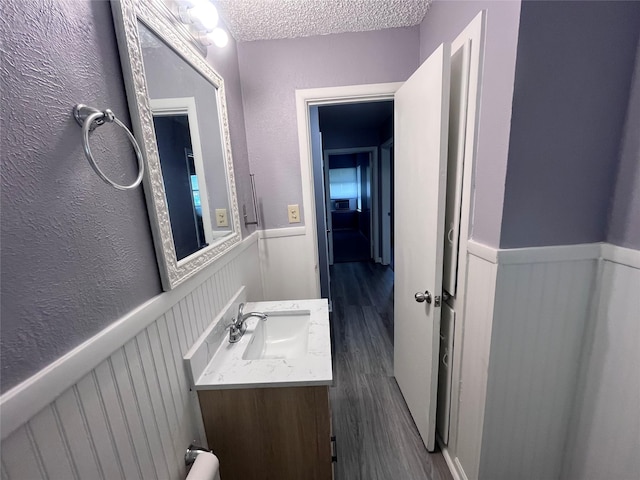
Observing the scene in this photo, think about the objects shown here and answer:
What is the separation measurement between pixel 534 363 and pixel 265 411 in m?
1.02

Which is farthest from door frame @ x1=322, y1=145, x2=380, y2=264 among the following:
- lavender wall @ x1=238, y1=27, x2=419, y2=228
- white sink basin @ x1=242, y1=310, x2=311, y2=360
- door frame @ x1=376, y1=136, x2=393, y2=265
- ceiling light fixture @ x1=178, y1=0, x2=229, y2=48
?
ceiling light fixture @ x1=178, y1=0, x2=229, y2=48

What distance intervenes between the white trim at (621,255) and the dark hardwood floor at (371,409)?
1227mm

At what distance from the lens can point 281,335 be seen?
134cm

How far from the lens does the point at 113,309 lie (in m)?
0.57

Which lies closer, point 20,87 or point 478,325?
point 20,87

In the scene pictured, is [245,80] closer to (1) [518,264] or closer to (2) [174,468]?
(1) [518,264]

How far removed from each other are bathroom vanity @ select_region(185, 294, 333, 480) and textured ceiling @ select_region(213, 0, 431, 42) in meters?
1.52

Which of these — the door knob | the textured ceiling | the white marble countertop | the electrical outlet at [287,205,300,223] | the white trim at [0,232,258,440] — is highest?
the textured ceiling

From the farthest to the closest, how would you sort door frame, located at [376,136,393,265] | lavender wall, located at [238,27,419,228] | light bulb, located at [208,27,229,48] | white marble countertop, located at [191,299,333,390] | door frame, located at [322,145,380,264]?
door frame, located at [322,145,380,264], door frame, located at [376,136,393,265], lavender wall, located at [238,27,419,228], light bulb, located at [208,27,229,48], white marble countertop, located at [191,299,333,390]

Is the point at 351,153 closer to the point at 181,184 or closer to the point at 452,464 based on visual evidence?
the point at 181,184

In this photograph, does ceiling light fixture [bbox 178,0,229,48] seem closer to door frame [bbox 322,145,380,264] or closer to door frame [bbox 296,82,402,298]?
door frame [bbox 296,82,402,298]

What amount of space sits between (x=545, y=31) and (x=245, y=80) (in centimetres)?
144

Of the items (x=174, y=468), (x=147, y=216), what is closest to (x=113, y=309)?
(x=147, y=216)

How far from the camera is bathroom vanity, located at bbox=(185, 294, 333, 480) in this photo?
0.88 metres
